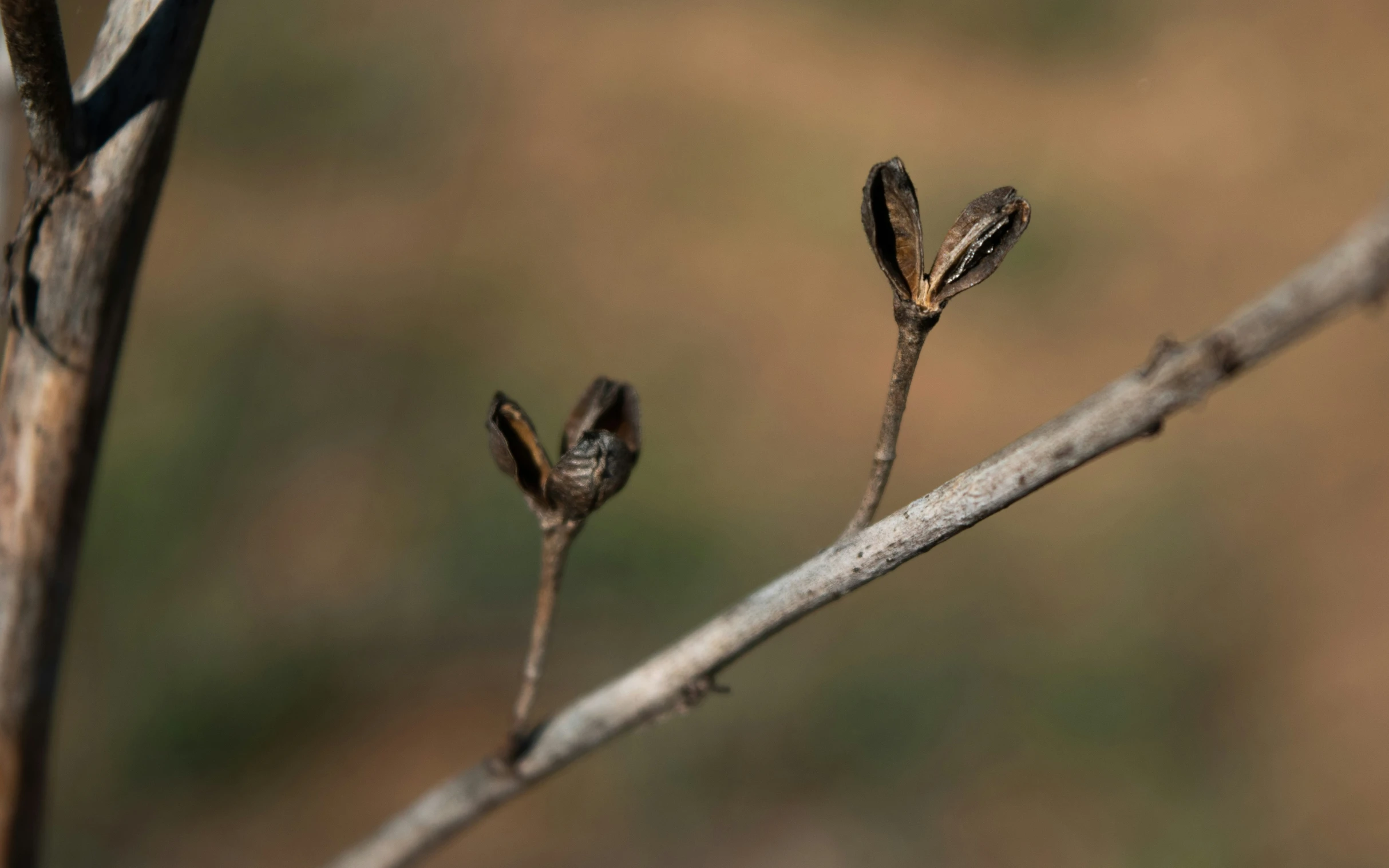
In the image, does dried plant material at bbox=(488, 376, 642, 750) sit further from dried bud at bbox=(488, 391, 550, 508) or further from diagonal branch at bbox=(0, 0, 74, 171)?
diagonal branch at bbox=(0, 0, 74, 171)

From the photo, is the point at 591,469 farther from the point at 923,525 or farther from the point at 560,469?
the point at 923,525

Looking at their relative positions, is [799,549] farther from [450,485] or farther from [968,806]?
[450,485]

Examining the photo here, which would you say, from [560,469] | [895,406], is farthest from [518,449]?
[895,406]

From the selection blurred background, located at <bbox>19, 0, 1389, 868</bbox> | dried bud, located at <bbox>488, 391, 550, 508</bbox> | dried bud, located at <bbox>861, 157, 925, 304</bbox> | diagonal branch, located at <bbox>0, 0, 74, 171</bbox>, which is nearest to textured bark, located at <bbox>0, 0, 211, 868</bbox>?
diagonal branch, located at <bbox>0, 0, 74, 171</bbox>

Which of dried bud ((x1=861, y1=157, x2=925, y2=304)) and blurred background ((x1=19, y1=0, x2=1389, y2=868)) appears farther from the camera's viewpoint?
blurred background ((x1=19, y1=0, x2=1389, y2=868))

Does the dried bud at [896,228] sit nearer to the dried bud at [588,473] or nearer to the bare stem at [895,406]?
the bare stem at [895,406]

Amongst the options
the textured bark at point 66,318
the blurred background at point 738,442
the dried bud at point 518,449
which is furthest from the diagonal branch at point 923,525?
the blurred background at point 738,442
